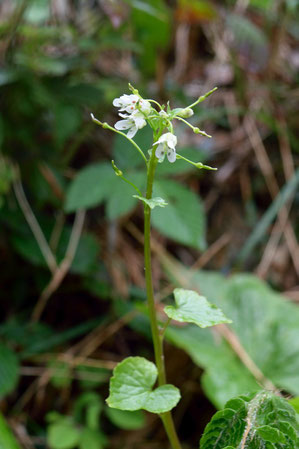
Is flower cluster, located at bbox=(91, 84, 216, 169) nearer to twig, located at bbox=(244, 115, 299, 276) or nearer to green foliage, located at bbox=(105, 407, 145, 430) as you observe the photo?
green foliage, located at bbox=(105, 407, 145, 430)

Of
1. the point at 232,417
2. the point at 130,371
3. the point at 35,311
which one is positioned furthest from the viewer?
the point at 35,311

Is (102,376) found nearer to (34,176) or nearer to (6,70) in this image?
(34,176)

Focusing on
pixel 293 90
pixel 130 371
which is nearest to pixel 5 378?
pixel 130 371

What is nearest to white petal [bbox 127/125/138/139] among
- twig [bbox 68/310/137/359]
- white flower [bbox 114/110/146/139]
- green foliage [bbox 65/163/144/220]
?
white flower [bbox 114/110/146/139]

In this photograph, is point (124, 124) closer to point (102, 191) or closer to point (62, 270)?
point (102, 191)

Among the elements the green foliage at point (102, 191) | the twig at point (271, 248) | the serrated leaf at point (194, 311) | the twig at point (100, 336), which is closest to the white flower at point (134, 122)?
the serrated leaf at point (194, 311)

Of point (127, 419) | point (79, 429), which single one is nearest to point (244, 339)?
point (127, 419)
